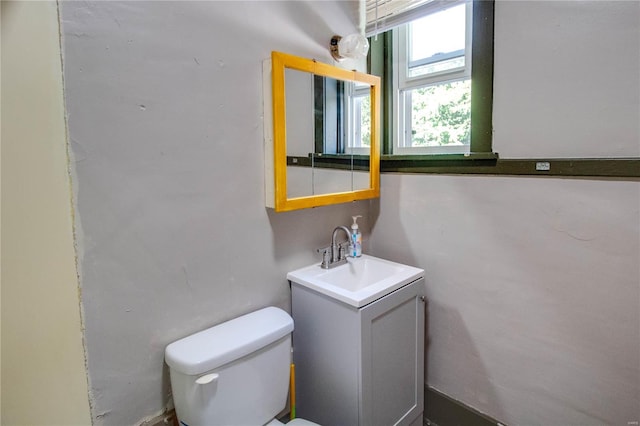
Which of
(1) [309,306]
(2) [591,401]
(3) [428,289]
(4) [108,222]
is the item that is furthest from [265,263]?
(2) [591,401]

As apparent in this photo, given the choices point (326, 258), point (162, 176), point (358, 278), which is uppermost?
point (162, 176)

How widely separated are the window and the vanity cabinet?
Answer: 2.36 ft

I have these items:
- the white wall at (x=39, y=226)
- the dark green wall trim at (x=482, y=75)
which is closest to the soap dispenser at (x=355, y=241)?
the dark green wall trim at (x=482, y=75)

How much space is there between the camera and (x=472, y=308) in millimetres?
1591

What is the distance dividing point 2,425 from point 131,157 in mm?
990

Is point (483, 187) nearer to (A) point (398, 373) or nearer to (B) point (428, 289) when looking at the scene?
(B) point (428, 289)

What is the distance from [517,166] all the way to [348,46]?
89 cm

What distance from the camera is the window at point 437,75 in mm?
1483

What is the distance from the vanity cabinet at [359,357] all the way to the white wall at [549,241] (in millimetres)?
254

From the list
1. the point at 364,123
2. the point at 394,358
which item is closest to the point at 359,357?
the point at 394,358

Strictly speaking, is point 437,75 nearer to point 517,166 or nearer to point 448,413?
point 517,166

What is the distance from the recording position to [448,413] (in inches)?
66.9

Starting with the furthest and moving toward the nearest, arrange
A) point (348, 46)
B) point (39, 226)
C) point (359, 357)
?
1. point (348, 46)
2. point (359, 357)
3. point (39, 226)

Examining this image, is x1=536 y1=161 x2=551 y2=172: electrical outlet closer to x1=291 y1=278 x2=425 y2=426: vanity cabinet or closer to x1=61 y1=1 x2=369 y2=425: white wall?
x1=291 y1=278 x2=425 y2=426: vanity cabinet
